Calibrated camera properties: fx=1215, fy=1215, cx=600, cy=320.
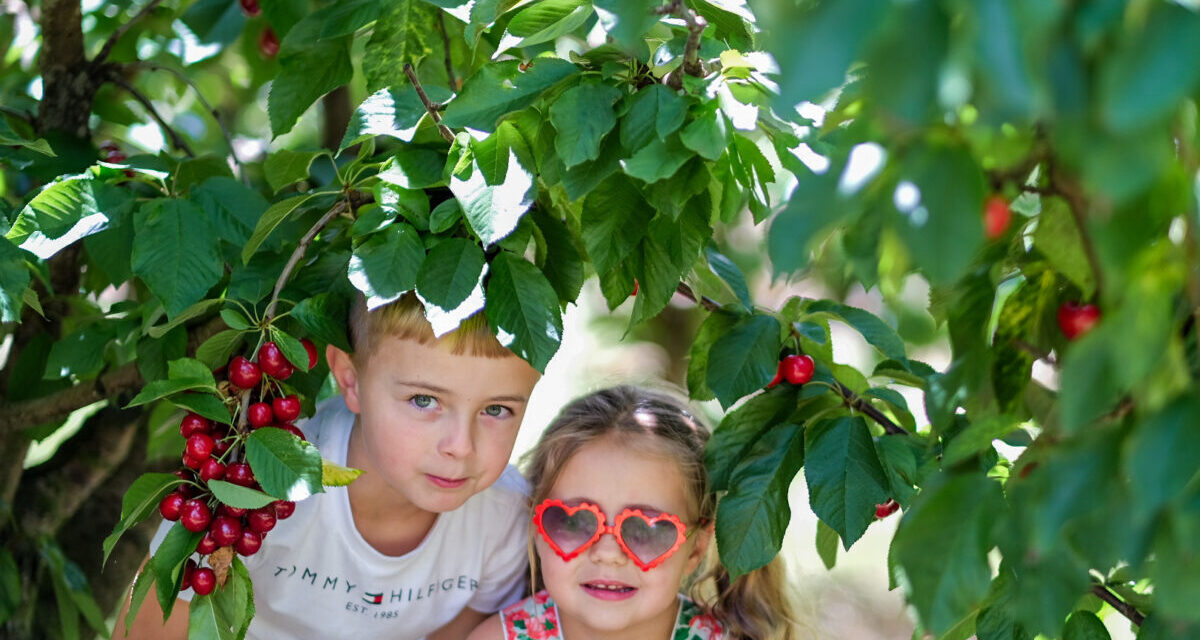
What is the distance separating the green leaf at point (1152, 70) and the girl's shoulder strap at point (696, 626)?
1.92m

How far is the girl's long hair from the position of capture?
249 cm

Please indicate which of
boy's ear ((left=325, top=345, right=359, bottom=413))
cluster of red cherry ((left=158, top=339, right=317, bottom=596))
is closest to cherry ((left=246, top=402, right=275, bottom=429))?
cluster of red cherry ((left=158, top=339, right=317, bottom=596))

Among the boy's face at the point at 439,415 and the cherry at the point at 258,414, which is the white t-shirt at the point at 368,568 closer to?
the boy's face at the point at 439,415

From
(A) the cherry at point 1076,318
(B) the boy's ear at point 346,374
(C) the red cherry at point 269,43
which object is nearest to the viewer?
(A) the cherry at point 1076,318

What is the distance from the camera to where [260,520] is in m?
1.83

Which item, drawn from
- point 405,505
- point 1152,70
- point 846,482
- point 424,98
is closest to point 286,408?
point 424,98

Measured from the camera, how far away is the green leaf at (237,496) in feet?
5.62

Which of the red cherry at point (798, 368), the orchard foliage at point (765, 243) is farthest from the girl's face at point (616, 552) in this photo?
the red cherry at point (798, 368)

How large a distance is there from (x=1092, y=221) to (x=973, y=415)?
1.55 ft

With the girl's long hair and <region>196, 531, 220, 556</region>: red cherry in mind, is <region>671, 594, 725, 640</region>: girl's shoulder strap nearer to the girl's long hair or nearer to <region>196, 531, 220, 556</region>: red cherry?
the girl's long hair

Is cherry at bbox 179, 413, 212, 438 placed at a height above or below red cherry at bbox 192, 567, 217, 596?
above

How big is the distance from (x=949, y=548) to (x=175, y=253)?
1.33m

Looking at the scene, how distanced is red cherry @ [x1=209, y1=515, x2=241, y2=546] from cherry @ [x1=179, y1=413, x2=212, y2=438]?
131 millimetres

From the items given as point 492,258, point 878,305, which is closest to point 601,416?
point 492,258
